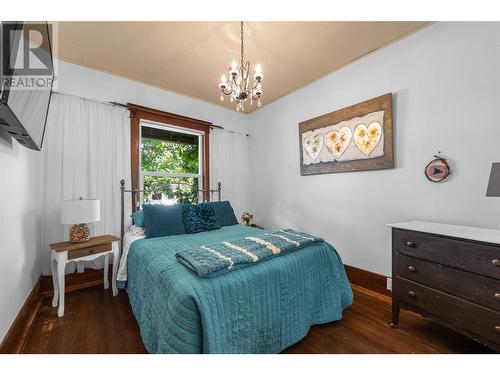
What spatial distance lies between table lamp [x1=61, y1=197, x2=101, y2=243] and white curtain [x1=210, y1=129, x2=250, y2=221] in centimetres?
181

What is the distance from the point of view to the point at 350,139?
2564 mm

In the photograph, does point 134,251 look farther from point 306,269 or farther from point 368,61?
point 368,61

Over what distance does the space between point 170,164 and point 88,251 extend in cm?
163

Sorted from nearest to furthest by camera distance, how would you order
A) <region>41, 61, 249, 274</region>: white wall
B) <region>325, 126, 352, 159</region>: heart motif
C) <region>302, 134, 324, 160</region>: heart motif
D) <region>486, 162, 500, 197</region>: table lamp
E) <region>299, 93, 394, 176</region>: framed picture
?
1. <region>486, 162, 500, 197</region>: table lamp
2. <region>299, 93, 394, 176</region>: framed picture
3. <region>41, 61, 249, 274</region>: white wall
4. <region>325, 126, 352, 159</region>: heart motif
5. <region>302, 134, 324, 160</region>: heart motif

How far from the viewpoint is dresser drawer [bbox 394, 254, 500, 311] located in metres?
1.28

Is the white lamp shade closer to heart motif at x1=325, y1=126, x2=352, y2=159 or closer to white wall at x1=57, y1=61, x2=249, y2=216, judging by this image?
white wall at x1=57, y1=61, x2=249, y2=216

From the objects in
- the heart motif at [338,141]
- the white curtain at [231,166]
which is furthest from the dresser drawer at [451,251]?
the white curtain at [231,166]

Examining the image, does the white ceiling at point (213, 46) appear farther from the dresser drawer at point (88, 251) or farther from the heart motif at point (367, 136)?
the dresser drawer at point (88, 251)

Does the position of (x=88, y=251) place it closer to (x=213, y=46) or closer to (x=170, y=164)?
(x=170, y=164)

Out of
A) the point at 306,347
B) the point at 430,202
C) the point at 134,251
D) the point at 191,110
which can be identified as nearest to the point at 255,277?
the point at 306,347

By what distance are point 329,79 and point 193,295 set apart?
2948 mm

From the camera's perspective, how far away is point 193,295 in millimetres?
1168

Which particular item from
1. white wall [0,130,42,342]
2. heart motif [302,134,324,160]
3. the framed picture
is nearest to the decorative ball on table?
the framed picture

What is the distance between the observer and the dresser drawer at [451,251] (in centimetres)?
127
